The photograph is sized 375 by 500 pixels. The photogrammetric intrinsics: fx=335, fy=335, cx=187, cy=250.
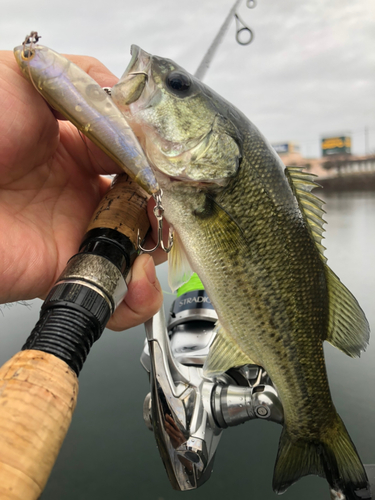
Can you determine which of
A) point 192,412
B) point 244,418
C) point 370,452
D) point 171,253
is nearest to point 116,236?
point 171,253

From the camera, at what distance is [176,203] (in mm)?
958

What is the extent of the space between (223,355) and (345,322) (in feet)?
1.34

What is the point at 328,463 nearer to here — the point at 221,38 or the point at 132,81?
the point at 132,81

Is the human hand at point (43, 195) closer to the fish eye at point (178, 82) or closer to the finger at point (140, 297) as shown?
the finger at point (140, 297)

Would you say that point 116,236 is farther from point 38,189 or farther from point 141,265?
point 38,189

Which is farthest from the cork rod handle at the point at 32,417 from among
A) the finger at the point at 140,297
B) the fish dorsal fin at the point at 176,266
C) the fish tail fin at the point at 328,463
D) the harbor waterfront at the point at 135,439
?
the harbor waterfront at the point at 135,439

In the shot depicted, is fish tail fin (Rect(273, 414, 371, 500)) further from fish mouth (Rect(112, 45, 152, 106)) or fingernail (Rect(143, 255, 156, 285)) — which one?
fish mouth (Rect(112, 45, 152, 106))

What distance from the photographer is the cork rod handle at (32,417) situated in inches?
15.4

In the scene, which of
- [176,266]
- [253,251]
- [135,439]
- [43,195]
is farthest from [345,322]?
[135,439]

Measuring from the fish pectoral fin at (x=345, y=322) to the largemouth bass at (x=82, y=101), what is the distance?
2.38ft

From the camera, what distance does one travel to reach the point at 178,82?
940 mm

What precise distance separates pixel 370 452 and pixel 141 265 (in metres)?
1.66

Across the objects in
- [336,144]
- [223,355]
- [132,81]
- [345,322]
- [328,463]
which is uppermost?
[336,144]

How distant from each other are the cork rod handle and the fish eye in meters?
0.76
